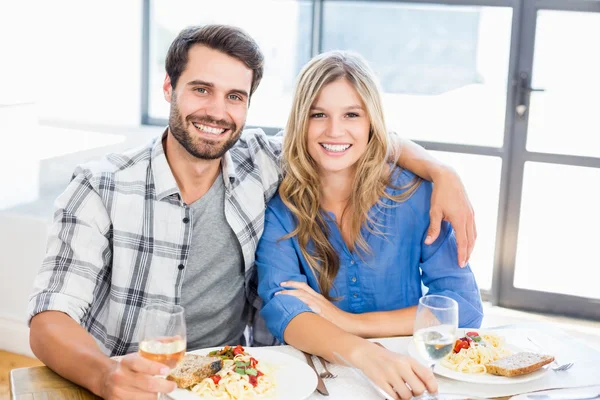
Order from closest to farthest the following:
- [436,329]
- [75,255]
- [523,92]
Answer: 1. [436,329]
2. [75,255]
3. [523,92]

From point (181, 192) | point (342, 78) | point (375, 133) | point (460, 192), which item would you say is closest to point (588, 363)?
point (460, 192)

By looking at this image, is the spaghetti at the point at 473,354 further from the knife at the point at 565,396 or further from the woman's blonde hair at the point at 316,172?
the woman's blonde hair at the point at 316,172

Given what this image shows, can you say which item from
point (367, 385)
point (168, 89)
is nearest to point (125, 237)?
point (168, 89)

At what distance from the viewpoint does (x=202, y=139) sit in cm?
194

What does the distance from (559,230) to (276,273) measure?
2.75 m

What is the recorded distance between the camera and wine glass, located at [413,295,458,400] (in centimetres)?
142

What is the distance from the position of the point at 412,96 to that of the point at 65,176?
6.24 feet

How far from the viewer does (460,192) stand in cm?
191

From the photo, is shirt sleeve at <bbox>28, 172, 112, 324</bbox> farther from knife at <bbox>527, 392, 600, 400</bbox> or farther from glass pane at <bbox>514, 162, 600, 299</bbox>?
glass pane at <bbox>514, 162, 600, 299</bbox>

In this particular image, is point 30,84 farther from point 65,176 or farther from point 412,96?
point 412,96

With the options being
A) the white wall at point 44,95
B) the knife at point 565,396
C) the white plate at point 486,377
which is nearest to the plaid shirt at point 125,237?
the white plate at point 486,377

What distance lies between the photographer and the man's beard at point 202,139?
1.94m

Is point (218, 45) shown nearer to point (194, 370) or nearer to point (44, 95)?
point (194, 370)

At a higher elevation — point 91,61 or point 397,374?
point 91,61
